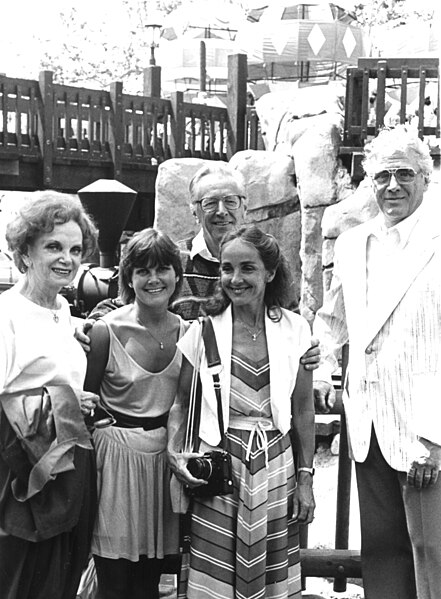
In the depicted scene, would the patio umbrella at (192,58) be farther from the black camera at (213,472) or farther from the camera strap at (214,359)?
the black camera at (213,472)

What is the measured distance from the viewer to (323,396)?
3.18 meters

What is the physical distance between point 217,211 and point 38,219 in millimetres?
843

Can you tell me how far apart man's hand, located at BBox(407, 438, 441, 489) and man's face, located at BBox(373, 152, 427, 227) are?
2.29ft

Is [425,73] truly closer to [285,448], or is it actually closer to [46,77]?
[46,77]

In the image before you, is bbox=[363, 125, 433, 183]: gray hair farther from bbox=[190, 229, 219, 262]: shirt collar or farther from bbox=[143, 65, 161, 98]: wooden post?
bbox=[143, 65, 161, 98]: wooden post

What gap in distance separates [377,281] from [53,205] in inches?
38.8

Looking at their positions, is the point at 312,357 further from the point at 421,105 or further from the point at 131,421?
the point at 421,105

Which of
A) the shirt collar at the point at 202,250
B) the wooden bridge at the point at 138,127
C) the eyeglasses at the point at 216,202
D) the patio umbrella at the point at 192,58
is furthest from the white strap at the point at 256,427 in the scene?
the patio umbrella at the point at 192,58

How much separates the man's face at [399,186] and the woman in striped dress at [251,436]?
0.37 meters

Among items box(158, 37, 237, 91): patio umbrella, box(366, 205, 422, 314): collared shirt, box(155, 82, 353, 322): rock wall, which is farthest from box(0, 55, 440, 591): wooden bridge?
box(366, 205, 422, 314): collared shirt

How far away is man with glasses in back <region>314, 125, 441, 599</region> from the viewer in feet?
9.44

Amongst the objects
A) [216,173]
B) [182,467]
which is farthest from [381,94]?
[182,467]

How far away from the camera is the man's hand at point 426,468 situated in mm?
2846

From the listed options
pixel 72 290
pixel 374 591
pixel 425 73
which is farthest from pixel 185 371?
pixel 425 73
